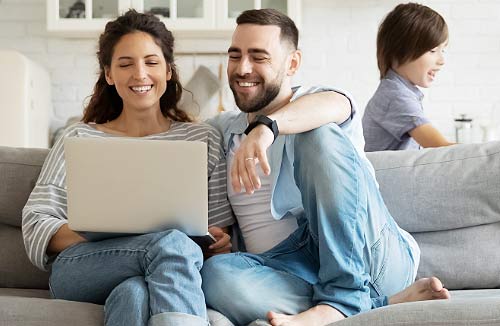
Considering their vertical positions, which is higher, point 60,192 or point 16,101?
point 16,101

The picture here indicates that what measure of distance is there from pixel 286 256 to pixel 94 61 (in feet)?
9.75

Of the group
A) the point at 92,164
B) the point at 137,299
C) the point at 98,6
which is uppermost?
the point at 98,6

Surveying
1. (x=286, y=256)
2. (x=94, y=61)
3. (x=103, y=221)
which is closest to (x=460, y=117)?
(x=94, y=61)

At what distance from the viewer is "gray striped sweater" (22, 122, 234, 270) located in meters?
2.40

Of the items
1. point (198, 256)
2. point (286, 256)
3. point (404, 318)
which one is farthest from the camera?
point (286, 256)

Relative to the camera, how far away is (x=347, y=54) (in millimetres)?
5078

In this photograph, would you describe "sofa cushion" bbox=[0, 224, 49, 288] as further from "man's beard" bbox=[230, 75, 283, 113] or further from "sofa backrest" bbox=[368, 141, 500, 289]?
"sofa backrest" bbox=[368, 141, 500, 289]

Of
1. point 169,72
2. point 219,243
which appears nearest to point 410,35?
point 169,72

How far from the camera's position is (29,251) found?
2.42m

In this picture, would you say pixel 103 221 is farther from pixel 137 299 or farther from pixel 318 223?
pixel 318 223

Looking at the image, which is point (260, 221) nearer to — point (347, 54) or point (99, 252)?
point (99, 252)

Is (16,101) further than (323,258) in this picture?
Yes

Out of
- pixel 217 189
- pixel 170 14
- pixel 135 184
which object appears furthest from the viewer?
pixel 170 14

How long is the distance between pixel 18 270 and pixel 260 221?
68 cm
